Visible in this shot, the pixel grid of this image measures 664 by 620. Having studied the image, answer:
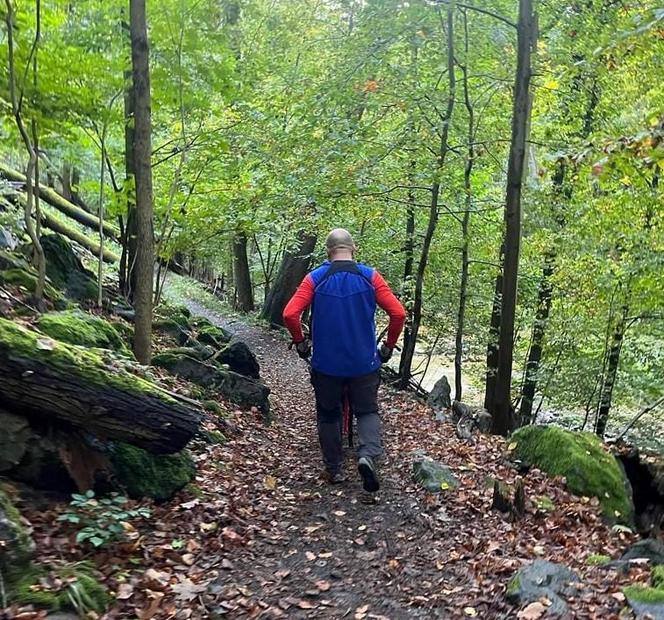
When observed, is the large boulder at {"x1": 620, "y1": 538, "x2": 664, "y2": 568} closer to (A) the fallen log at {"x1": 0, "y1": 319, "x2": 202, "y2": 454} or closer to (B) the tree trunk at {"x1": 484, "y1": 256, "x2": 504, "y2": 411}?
(A) the fallen log at {"x1": 0, "y1": 319, "x2": 202, "y2": 454}

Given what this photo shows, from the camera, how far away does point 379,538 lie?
5172 mm

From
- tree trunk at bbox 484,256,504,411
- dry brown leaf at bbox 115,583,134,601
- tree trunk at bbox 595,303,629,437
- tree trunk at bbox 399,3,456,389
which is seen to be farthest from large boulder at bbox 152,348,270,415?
tree trunk at bbox 595,303,629,437

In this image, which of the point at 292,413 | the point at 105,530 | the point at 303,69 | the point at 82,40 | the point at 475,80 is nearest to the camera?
the point at 105,530

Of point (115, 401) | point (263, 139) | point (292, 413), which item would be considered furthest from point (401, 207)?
point (115, 401)

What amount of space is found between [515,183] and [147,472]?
608 cm

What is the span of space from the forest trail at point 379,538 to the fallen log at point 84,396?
982 millimetres

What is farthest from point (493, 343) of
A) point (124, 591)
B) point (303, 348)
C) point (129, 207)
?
point (124, 591)

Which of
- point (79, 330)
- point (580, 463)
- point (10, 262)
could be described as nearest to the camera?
point (79, 330)

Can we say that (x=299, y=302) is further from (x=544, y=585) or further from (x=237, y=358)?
(x=237, y=358)

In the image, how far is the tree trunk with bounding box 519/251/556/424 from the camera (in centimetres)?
1459

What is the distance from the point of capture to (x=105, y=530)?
4.28 meters

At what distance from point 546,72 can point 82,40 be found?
6200mm

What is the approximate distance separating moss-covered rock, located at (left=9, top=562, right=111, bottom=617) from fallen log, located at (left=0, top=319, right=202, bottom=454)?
3.50ft

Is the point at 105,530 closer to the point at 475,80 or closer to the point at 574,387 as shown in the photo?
the point at 475,80
